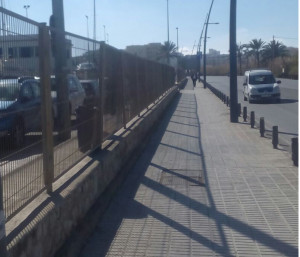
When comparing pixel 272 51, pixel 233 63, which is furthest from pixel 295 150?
pixel 272 51

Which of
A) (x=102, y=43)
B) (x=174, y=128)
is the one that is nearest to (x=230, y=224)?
(x=102, y=43)

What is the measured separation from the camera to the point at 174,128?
1817cm

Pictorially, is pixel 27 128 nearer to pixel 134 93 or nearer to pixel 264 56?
pixel 134 93

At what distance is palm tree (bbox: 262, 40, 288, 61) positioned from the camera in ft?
384

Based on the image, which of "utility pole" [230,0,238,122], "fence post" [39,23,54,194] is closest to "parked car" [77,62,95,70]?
"fence post" [39,23,54,194]

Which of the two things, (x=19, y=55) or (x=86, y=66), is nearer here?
(x=19, y=55)

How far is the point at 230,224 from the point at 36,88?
9.35 feet

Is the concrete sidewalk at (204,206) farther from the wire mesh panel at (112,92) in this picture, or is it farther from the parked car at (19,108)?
the parked car at (19,108)

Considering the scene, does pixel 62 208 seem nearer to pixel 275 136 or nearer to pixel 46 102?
pixel 46 102

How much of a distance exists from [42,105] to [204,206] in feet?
10.2

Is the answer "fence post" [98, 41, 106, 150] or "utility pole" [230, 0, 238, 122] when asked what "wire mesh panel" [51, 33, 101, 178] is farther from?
"utility pole" [230, 0, 238, 122]

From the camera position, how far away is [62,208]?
545 centimetres

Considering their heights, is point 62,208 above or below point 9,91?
below

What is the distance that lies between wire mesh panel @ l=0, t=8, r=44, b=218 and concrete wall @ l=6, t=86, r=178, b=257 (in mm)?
139
